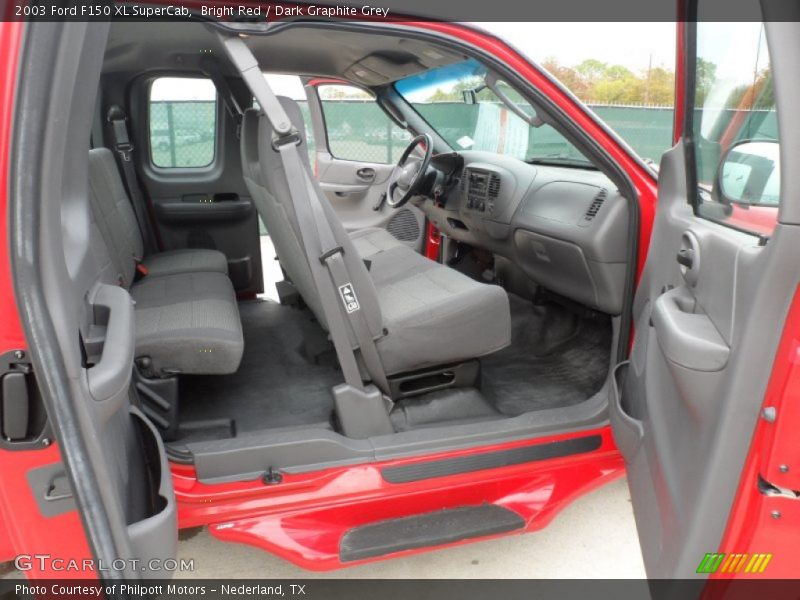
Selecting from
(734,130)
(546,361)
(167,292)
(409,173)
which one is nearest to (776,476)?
(734,130)

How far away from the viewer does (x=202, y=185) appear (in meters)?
3.54

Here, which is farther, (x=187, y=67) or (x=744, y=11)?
(x=187, y=67)

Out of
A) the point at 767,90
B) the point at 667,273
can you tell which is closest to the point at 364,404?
the point at 667,273

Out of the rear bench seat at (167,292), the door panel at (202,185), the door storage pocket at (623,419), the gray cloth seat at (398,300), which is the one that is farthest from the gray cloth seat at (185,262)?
the door storage pocket at (623,419)

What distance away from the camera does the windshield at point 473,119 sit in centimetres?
265

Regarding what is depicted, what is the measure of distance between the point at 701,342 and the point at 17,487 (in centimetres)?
136

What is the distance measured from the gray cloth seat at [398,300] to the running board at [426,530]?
458 mm

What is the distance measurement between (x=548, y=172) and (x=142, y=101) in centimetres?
225

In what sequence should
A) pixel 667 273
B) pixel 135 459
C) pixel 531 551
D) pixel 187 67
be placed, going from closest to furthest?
pixel 135 459
pixel 667 273
pixel 531 551
pixel 187 67

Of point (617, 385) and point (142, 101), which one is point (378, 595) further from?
point (142, 101)

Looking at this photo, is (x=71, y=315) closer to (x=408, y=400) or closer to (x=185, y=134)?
(x=408, y=400)

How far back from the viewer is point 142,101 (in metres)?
3.32

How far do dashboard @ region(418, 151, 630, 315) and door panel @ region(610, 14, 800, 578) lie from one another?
0.34 m

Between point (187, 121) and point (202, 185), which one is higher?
point (187, 121)
